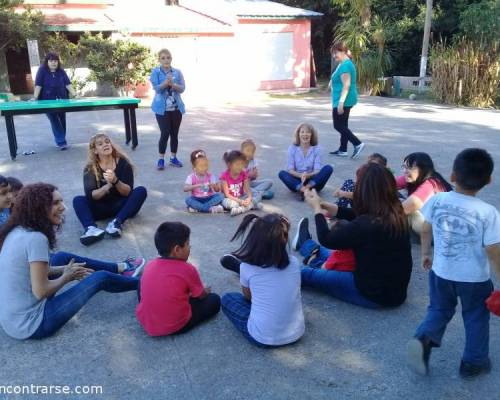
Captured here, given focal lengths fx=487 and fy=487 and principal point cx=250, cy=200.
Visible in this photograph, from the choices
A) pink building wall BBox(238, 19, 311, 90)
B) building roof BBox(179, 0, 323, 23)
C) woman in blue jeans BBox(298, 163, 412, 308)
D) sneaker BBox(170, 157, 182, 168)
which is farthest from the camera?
pink building wall BBox(238, 19, 311, 90)

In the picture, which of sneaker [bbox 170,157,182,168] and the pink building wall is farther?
the pink building wall

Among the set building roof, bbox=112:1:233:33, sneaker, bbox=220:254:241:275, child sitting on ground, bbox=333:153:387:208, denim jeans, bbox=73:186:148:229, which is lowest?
sneaker, bbox=220:254:241:275

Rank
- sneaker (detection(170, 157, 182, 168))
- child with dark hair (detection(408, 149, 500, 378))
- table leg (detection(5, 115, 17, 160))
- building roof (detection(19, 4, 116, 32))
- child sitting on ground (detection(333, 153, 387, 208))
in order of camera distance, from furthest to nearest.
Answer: building roof (detection(19, 4, 116, 32))
table leg (detection(5, 115, 17, 160))
sneaker (detection(170, 157, 182, 168))
child sitting on ground (detection(333, 153, 387, 208))
child with dark hair (detection(408, 149, 500, 378))

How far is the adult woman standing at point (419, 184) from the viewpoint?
13.5ft

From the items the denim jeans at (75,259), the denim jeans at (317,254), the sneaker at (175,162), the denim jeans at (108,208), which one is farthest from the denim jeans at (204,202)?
the sneaker at (175,162)

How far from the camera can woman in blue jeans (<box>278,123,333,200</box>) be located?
598cm

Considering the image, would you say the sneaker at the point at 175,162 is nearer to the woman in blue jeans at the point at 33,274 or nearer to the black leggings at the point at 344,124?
the black leggings at the point at 344,124

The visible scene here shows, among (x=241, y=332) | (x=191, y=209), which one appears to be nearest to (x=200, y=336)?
(x=241, y=332)

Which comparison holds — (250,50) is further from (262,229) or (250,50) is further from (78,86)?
(262,229)

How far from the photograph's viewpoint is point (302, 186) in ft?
19.5

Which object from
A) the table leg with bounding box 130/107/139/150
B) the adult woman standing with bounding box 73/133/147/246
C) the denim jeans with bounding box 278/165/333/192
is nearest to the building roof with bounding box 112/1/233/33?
the table leg with bounding box 130/107/139/150

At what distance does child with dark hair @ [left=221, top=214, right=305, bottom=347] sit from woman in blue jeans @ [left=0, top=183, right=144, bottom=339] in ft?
3.75

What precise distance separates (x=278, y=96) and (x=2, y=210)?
624 inches

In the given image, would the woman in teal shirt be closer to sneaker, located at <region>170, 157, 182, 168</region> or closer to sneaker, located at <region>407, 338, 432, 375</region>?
sneaker, located at <region>170, 157, 182, 168</region>
